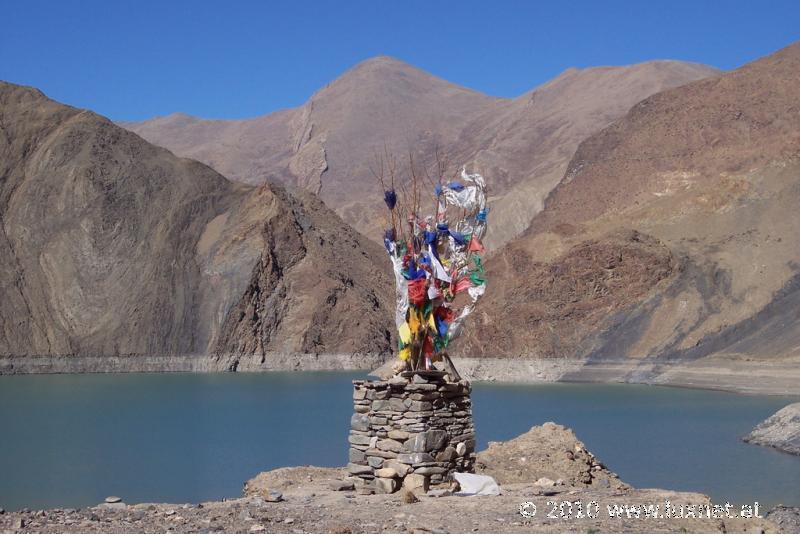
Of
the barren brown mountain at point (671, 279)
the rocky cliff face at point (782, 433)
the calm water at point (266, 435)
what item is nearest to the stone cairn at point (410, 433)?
the calm water at point (266, 435)

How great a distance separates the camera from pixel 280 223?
11231 cm

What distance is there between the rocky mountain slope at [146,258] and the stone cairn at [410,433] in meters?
82.7

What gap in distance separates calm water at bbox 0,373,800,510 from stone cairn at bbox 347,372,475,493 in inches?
353

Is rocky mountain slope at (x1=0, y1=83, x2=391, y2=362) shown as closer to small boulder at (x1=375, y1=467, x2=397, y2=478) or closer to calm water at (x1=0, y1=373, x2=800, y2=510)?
calm water at (x1=0, y1=373, x2=800, y2=510)

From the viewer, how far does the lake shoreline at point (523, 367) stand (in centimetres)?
6675

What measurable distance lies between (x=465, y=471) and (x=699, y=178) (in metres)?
106

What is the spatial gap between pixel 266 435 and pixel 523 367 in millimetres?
43204

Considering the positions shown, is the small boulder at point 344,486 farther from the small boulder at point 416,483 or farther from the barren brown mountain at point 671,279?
the barren brown mountain at point 671,279

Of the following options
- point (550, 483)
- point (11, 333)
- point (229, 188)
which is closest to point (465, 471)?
point (550, 483)

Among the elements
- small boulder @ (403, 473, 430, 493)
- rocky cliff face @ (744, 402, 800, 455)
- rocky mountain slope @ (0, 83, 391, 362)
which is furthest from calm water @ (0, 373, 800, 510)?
rocky mountain slope @ (0, 83, 391, 362)

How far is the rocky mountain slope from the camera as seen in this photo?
10019cm

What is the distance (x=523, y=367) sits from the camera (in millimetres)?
82250

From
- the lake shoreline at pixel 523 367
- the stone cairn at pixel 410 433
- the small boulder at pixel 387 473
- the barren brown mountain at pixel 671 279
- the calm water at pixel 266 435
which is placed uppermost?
the barren brown mountain at pixel 671 279

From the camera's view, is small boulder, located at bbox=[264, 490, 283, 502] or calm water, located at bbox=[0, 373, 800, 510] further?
calm water, located at bbox=[0, 373, 800, 510]
